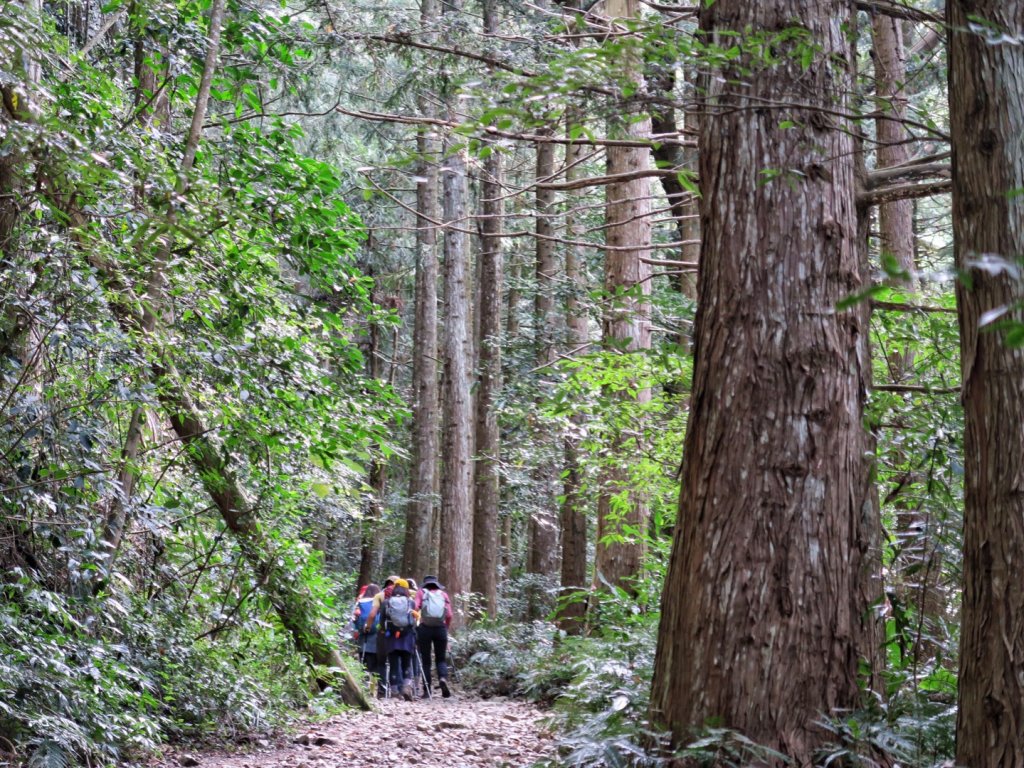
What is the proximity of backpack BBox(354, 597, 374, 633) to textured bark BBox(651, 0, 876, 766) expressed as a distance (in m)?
11.5

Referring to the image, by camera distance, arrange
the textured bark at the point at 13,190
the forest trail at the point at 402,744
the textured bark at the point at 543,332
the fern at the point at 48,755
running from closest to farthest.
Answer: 1. the fern at the point at 48,755
2. the textured bark at the point at 13,190
3. the forest trail at the point at 402,744
4. the textured bark at the point at 543,332

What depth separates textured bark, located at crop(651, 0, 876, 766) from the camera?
4480 millimetres

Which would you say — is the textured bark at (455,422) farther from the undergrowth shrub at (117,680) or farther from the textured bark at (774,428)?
the textured bark at (774,428)

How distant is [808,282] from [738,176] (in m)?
0.64

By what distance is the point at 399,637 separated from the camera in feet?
47.1

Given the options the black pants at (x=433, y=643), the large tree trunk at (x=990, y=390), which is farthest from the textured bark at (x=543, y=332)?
the large tree trunk at (x=990, y=390)

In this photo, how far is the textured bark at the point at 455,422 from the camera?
19250 mm

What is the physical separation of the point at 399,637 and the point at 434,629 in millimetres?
671

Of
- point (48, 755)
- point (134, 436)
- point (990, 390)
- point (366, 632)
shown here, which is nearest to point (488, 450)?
point (366, 632)

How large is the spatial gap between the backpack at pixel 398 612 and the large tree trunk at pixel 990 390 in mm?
11516

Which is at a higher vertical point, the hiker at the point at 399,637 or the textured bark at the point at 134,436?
the textured bark at the point at 134,436

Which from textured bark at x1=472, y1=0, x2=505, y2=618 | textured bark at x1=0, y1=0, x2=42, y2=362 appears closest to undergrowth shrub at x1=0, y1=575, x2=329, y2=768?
textured bark at x1=0, y1=0, x2=42, y2=362

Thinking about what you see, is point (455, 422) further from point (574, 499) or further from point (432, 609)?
point (432, 609)

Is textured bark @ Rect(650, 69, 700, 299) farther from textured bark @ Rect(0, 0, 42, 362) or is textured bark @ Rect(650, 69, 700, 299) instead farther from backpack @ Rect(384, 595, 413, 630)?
textured bark @ Rect(0, 0, 42, 362)
